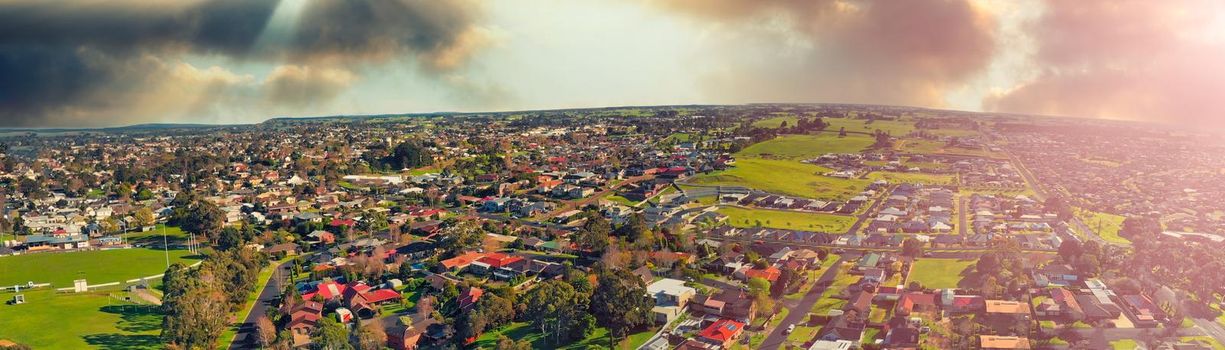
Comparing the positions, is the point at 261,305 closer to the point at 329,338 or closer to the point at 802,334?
the point at 329,338

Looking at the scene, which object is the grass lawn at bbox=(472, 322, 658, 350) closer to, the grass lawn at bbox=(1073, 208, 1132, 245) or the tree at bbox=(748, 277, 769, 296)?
the tree at bbox=(748, 277, 769, 296)

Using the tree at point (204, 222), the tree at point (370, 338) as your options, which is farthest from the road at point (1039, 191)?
the tree at point (204, 222)

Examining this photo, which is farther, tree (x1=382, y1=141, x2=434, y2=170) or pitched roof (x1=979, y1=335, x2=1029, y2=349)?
tree (x1=382, y1=141, x2=434, y2=170)

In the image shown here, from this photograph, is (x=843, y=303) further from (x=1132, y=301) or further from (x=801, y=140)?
(x=801, y=140)

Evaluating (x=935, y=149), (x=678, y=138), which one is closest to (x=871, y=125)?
(x=935, y=149)

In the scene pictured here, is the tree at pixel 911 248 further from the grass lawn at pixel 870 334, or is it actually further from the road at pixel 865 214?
the grass lawn at pixel 870 334

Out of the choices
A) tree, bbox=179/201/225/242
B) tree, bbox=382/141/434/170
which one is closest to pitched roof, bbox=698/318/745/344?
tree, bbox=179/201/225/242

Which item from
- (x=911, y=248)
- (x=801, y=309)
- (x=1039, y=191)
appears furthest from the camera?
(x=1039, y=191)
